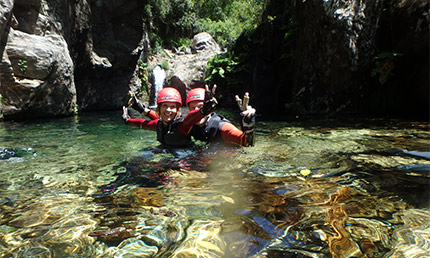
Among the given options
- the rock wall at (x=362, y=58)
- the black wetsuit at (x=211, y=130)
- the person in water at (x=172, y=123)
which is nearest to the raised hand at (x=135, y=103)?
the person in water at (x=172, y=123)

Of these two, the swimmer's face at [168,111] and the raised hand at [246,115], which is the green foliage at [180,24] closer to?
the swimmer's face at [168,111]

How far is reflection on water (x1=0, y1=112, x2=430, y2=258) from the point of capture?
166 centimetres

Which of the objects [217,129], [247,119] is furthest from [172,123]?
[247,119]

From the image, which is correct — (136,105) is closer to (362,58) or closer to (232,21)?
(362,58)

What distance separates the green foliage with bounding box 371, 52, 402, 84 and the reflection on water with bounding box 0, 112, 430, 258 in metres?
5.80

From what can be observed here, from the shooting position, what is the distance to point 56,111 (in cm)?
1085

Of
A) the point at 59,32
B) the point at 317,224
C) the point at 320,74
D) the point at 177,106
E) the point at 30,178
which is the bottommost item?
the point at 30,178

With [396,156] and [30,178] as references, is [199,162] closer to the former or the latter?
[30,178]

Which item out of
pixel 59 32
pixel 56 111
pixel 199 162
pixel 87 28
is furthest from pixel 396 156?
pixel 87 28

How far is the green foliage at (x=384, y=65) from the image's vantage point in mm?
9086

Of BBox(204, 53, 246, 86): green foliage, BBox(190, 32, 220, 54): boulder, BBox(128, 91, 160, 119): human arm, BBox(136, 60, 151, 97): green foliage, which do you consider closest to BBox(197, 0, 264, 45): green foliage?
BBox(190, 32, 220, 54): boulder

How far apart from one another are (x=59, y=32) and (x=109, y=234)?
12424 mm

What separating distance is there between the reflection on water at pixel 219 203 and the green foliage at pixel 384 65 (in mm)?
5803

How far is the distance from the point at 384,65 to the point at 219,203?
960cm
